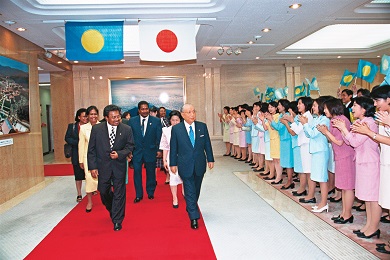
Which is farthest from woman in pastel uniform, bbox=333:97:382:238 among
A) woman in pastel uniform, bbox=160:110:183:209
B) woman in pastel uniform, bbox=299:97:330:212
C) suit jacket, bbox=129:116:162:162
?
suit jacket, bbox=129:116:162:162

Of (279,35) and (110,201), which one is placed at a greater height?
(279,35)

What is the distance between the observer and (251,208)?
16.5ft

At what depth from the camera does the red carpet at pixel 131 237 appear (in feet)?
11.5

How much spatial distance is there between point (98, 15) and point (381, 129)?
5.04 m

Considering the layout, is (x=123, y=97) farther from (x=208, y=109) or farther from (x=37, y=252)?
(x=37, y=252)

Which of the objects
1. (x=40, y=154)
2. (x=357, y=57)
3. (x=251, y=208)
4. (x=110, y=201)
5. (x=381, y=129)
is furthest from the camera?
(x=357, y=57)

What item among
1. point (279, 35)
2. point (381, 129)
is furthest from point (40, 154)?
point (381, 129)

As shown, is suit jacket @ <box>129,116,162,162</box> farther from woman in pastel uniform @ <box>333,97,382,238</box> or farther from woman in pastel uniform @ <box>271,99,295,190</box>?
woman in pastel uniform @ <box>333,97,382,238</box>

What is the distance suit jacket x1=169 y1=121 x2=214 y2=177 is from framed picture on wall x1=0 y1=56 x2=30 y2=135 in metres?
3.82

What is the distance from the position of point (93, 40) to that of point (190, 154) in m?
3.31

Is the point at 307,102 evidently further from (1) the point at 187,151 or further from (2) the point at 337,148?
(1) the point at 187,151

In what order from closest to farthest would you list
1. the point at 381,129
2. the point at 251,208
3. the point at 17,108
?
1. the point at 381,129
2. the point at 251,208
3. the point at 17,108

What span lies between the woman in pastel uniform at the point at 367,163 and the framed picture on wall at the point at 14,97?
591 cm

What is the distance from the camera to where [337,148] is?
417cm
